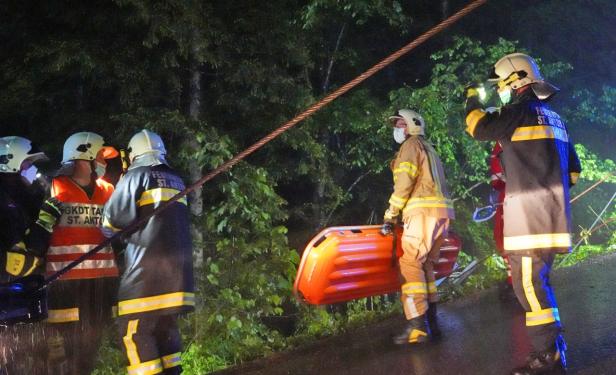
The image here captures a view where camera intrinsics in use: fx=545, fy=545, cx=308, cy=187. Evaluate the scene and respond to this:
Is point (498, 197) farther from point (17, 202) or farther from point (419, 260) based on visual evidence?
point (17, 202)

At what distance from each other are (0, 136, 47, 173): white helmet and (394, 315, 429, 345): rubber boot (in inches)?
134

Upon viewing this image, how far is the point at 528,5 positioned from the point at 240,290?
32.9 feet

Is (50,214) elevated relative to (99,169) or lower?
lower

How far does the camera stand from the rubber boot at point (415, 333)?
15.1ft

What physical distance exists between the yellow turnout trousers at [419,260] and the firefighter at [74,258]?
2478 millimetres

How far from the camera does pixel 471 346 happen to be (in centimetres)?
428

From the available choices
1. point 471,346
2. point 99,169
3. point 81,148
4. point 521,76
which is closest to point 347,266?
point 471,346

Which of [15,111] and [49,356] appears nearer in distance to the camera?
[49,356]

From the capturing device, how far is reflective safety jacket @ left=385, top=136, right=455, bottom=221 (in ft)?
15.8

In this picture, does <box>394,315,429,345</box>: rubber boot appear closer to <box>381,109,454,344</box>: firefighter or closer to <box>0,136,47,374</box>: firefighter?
<box>381,109,454,344</box>: firefighter

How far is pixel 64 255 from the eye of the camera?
4246 millimetres

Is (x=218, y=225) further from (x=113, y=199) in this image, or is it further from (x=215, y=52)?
(x=113, y=199)

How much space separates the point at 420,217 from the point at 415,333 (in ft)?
3.28

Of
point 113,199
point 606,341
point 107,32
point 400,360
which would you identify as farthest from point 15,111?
point 606,341
